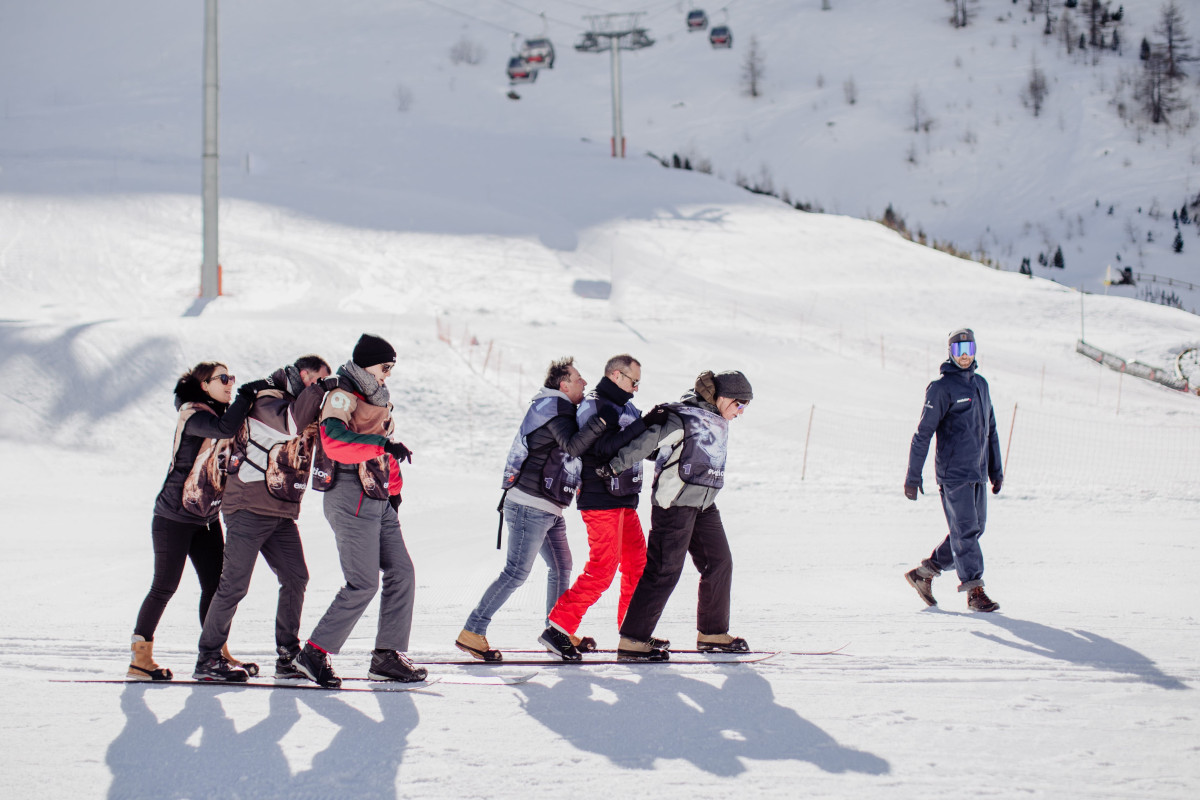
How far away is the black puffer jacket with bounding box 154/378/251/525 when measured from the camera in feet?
14.7

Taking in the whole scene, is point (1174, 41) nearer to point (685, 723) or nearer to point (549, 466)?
point (549, 466)

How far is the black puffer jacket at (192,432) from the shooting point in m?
4.48

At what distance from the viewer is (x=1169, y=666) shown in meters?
4.40

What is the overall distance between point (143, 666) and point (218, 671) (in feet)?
1.21

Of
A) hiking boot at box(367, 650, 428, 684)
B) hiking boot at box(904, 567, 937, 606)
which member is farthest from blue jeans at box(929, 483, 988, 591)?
hiking boot at box(367, 650, 428, 684)

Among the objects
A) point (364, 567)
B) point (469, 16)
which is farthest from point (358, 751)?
point (469, 16)

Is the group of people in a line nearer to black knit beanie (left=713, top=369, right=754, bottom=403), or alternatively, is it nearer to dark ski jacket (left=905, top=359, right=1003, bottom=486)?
black knit beanie (left=713, top=369, right=754, bottom=403)

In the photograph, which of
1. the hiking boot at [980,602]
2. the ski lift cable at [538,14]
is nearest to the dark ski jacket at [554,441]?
the hiking boot at [980,602]

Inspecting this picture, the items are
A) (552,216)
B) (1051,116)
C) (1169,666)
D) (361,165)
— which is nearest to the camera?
(1169,666)

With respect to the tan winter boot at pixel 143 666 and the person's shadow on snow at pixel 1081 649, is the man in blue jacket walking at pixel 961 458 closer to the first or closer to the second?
the person's shadow on snow at pixel 1081 649

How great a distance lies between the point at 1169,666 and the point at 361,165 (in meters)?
29.8

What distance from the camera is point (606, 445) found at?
15.4ft

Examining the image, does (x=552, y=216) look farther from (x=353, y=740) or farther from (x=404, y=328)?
(x=353, y=740)

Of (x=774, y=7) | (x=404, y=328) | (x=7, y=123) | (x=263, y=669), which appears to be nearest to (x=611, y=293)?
(x=404, y=328)
